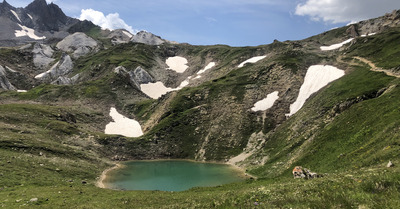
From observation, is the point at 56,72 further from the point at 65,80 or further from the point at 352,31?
the point at 352,31

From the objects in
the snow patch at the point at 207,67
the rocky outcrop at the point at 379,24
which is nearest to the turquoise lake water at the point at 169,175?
the snow patch at the point at 207,67

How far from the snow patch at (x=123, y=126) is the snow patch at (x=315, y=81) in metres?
67.5

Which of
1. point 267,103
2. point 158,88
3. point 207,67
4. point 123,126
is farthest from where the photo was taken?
point 207,67

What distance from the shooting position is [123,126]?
115 meters

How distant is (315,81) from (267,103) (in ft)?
66.3

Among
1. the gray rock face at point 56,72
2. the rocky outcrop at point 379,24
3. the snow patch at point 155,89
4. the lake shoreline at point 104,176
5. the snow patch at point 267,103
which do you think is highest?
the gray rock face at point 56,72

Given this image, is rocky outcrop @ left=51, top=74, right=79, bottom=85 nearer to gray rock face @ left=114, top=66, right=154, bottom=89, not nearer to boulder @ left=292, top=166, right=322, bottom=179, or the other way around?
gray rock face @ left=114, top=66, right=154, bottom=89

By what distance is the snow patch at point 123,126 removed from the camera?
108m

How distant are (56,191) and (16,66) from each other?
19462 centimetres

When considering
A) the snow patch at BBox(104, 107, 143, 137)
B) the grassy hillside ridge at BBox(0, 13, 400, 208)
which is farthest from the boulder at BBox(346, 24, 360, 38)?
the snow patch at BBox(104, 107, 143, 137)

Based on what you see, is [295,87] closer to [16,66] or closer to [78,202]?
[78,202]

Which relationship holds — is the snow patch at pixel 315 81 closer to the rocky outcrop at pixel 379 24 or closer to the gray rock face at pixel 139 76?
the rocky outcrop at pixel 379 24

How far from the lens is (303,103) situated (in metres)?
88.2

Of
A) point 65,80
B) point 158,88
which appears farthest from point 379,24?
point 65,80
